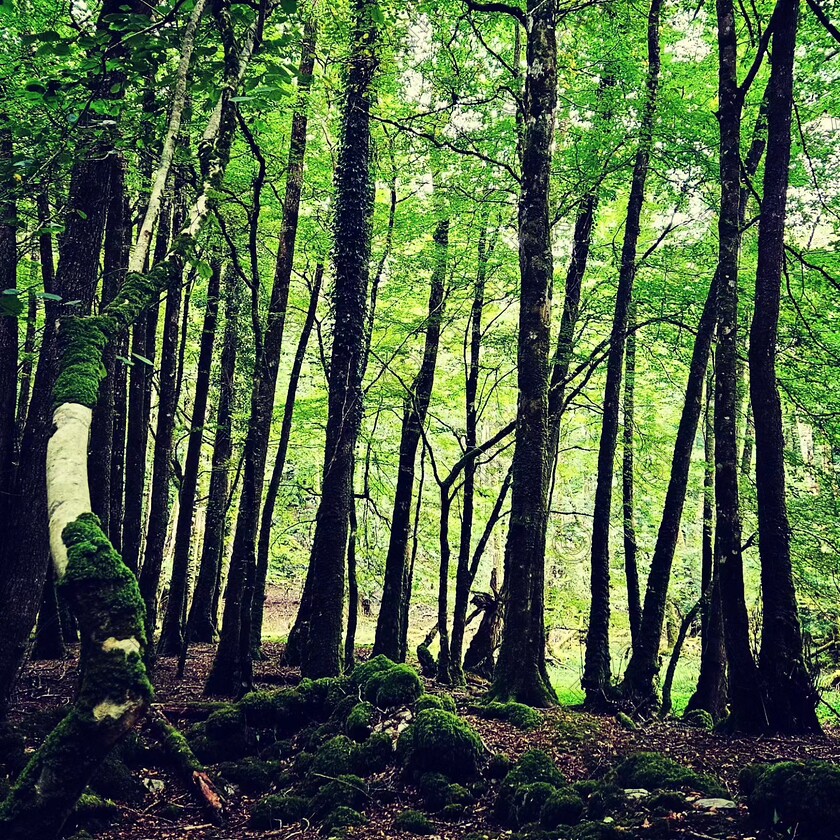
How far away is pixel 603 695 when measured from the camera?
11234 millimetres

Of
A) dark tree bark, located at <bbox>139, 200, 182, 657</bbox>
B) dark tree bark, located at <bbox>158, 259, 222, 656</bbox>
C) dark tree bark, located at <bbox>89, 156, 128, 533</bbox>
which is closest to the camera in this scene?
dark tree bark, located at <bbox>89, 156, 128, 533</bbox>

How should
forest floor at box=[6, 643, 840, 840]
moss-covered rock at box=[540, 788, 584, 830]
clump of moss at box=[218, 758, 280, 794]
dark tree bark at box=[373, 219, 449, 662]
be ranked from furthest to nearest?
1. dark tree bark at box=[373, 219, 449, 662]
2. clump of moss at box=[218, 758, 280, 794]
3. moss-covered rock at box=[540, 788, 584, 830]
4. forest floor at box=[6, 643, 840, 840]

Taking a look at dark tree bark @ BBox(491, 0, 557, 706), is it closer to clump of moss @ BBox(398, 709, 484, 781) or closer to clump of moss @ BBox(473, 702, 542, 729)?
clump of moss @ BBox(473, 702, 542, 729)

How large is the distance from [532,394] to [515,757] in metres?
4.62

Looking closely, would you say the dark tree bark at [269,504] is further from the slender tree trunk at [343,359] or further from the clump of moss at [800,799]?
the clump of moss at [800,799]

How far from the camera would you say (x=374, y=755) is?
768cm

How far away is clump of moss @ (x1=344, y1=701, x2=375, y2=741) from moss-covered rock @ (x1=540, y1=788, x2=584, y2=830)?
2916 mm

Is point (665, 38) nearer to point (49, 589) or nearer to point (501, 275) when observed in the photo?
point (501, 275)

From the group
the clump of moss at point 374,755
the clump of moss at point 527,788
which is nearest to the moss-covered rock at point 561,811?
the clump of moss at point 527,788

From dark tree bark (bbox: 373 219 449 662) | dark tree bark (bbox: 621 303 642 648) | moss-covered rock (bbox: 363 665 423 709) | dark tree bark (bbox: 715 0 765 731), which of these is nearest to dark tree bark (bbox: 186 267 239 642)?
dark tree bark (bbox: 373 219 449 662)

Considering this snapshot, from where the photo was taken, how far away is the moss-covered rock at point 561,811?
5.69 meters

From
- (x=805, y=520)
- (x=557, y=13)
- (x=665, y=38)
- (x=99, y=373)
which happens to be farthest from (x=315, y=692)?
(x=665, y=38)

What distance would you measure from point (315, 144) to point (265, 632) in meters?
24.9

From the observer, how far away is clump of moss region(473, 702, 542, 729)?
844 cm
